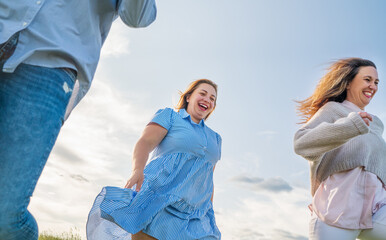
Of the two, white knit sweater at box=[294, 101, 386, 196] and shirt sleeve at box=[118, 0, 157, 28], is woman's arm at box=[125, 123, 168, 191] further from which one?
shirt sleeve at box=[118, 0, 157, 28]

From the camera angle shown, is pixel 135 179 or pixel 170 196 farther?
pixel 170 196

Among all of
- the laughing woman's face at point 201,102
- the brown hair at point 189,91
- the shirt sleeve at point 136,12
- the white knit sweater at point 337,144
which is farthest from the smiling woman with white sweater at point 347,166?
the shirt sleeve at point 136,12

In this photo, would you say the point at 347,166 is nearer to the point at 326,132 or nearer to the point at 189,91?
the point at 326,132

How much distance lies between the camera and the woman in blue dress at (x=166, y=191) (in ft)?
13.4

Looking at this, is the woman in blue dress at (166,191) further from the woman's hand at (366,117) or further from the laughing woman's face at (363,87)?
the woman's hand at (366,117)

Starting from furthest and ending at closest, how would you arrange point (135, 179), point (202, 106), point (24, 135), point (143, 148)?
point (202, 106) → point (143, 148) → point (135, 179) → point (24, 135)

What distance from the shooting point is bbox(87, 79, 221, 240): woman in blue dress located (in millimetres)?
4074

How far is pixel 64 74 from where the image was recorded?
7.82 ft

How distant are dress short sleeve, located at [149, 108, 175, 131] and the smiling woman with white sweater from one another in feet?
4.52

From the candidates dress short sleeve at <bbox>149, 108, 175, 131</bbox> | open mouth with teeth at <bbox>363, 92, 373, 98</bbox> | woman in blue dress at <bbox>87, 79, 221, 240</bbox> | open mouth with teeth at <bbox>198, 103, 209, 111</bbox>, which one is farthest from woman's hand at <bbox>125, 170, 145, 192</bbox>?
open mouth with teeth at <bbox>363, 92, 373, 98</bbox>

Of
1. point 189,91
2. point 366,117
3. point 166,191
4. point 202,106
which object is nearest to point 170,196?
point 166,191

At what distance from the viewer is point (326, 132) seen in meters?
3.78

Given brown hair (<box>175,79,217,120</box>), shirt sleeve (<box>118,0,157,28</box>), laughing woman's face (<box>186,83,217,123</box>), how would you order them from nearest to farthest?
shirt sleeve (<box>118,0,157,28</box>) < laughing woman's face (<box>186,83,217,123</box>) < brown hair (<box>175,79,217,120</box>)

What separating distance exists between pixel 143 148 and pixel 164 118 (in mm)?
500
